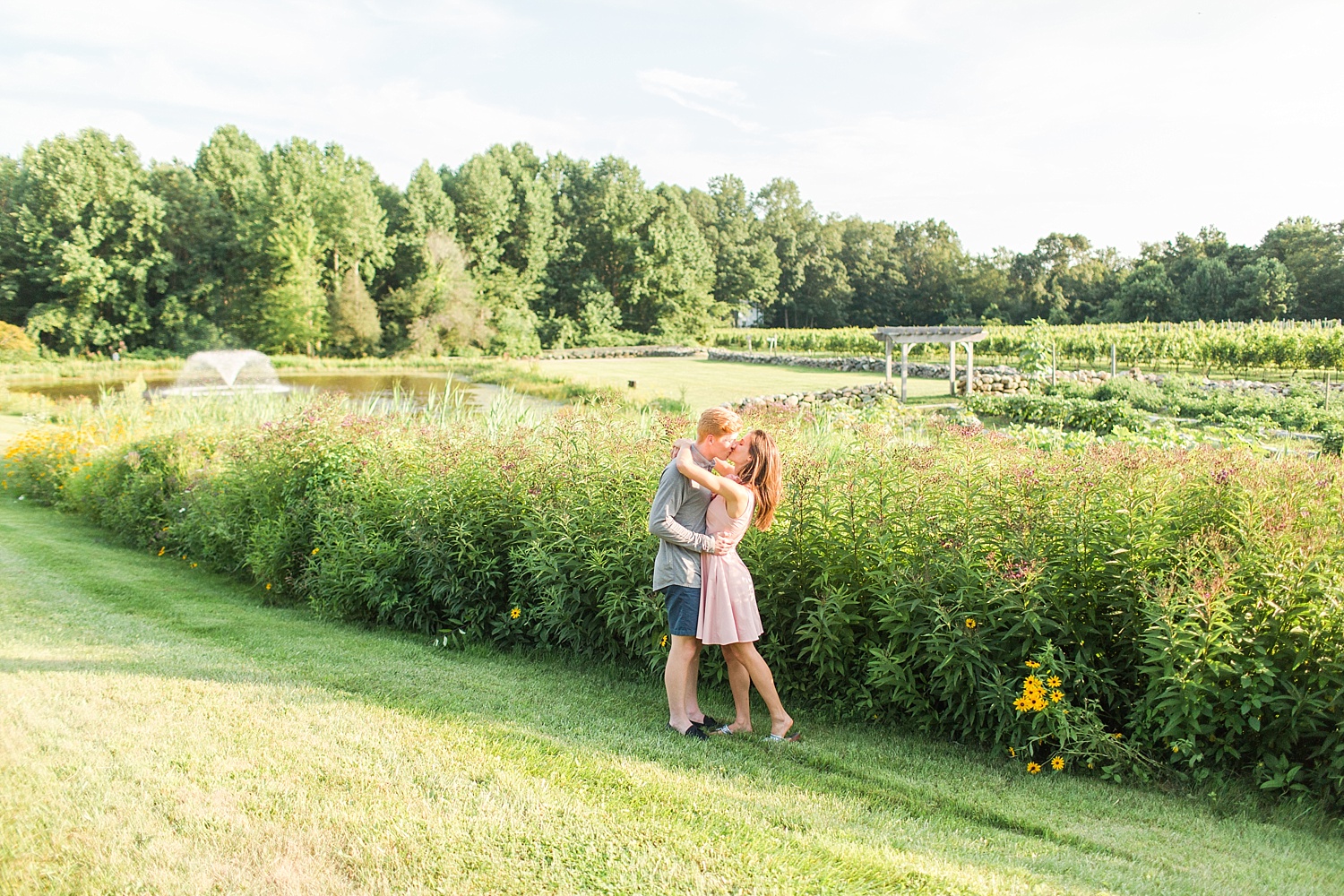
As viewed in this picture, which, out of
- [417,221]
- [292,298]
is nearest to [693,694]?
[292,298]

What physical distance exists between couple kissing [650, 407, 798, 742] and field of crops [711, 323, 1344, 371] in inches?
877

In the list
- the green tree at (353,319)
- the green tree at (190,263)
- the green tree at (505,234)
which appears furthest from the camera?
the green tree at (505,234)

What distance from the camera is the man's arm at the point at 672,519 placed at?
4.10 meters

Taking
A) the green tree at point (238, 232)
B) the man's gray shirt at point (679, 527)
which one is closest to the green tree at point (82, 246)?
the green tree at point (238, 232)

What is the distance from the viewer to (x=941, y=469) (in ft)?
15.5

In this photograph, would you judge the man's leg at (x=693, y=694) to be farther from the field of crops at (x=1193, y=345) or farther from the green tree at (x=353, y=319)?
the green tree at (x=353, y=319)

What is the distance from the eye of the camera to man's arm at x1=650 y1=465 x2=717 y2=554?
410cm

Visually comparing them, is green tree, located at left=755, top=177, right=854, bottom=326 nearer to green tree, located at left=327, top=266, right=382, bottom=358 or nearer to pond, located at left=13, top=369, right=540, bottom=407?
green tree, located at left=327, top=266, right=382, bottom=358

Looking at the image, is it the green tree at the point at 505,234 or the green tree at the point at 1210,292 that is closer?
the green tree at the point at 1210,292

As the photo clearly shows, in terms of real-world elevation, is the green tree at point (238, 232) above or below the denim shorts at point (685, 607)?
above

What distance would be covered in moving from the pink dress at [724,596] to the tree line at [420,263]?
47191mm

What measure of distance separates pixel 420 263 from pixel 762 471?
173 feet

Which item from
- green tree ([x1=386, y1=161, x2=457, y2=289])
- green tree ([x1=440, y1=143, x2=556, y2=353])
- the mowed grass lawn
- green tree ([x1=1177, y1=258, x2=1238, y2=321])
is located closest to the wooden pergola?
the mowed grass lawn

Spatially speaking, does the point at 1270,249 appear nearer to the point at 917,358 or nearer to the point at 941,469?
the point at 917,358
